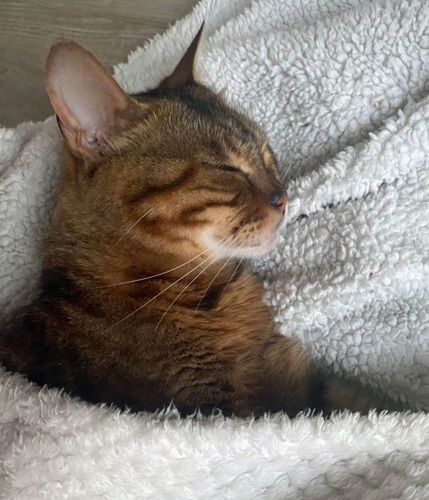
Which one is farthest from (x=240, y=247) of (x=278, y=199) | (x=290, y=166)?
(x=290, y=166)

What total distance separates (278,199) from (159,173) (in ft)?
0.79

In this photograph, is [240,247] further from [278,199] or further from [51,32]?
[51,32]

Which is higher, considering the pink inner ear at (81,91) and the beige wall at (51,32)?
the beige wall at (51,32)

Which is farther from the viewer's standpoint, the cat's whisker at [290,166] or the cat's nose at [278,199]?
the cat's whisker at [290,166]

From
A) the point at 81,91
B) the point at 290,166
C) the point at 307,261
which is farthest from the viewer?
the point at 290,166

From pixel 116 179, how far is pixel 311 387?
23.5 inches

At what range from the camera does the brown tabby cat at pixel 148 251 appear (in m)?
1.04

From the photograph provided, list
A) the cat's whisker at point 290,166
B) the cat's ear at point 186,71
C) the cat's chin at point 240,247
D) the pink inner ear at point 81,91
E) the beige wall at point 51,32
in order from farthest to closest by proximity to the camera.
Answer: the beige wall at point 51,32 < the cat's whisker at point 290,166 < the cat's ear at point 186,71 < the cat's chin at point 240,247 < the pink inner ear at point 81,91

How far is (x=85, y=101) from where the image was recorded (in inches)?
40.2

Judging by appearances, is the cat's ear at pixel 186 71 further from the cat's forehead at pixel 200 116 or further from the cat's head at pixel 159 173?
the cat's head at pixel 159 173

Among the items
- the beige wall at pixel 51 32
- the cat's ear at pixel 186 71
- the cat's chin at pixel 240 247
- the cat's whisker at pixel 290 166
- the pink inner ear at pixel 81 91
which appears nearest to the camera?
the pink inner ear at pixel 81 91

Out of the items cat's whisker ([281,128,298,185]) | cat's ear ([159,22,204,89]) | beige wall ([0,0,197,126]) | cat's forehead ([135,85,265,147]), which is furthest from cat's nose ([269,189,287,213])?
beige wall ([0,0,197,126])

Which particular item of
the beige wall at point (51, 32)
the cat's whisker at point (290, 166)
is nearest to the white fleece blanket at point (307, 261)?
the cat's whisker at point (290, 166)

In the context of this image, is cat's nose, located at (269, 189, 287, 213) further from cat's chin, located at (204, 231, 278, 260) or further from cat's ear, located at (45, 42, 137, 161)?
cat's ear, located at (45, 42, 137, 161)
